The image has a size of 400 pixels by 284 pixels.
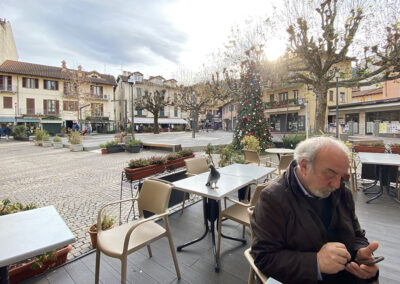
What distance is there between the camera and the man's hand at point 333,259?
1071 millimetres

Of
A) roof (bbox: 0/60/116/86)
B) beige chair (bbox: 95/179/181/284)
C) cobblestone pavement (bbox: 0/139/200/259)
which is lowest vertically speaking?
cobblestone pavement (bbox: 0/139/200/259)

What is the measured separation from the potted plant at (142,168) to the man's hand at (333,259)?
3.16 m

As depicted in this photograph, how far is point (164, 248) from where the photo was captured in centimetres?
254

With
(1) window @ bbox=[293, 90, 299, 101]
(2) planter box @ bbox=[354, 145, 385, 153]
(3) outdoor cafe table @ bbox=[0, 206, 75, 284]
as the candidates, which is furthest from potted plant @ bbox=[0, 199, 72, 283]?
(1) window @ bbox=[293, 90, 299, 101]

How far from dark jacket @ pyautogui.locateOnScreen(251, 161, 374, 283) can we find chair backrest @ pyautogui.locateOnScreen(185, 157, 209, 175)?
2.37 meters

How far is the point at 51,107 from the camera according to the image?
3170cm

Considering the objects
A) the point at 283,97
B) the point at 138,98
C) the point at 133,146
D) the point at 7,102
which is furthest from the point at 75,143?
the point at 283,97

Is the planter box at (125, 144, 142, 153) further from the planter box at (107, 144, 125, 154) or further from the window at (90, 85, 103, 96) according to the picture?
the window at (90, 85, 103, 96)

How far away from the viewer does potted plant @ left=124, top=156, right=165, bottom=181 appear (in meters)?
3.67

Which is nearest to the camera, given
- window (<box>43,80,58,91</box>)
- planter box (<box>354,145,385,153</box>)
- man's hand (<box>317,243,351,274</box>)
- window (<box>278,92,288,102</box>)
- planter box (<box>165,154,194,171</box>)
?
man's hand (<box>317,243,351,274</box>)

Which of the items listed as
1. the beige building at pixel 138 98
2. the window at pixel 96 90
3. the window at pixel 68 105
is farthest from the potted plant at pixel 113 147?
the window at pixel 96 90

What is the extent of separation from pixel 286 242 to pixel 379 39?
11.5 meters

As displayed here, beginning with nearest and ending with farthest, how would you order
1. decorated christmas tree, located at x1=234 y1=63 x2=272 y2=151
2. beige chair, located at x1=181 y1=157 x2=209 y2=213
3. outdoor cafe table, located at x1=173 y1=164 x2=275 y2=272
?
outdoor cafe table, located at x1=173 y1=164 x2=275 y2=272, beige chair, located at x1=181 y1=157 x2=209 y2=213, decorated christmas tree, located at x1=234 y1=63 x2=272 y2=151

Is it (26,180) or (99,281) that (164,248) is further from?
(26,180)
